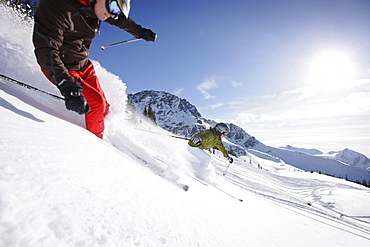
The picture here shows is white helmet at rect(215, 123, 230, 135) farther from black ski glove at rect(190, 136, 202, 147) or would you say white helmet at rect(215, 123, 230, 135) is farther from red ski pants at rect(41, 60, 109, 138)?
red ski pants at rect(41, 60, 109, 138)

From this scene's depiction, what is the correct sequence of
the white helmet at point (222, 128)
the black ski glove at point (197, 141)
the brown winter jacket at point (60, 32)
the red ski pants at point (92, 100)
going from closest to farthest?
the brown winter jacket at point (60, 32) < the red ski pants at point (92, 100) < the black ski glove at point (197, 141) < the white helmet at point (222, 128)

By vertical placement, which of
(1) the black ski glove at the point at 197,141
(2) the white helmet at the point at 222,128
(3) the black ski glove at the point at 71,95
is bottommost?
(3) the black ski glove at the point at 71,95

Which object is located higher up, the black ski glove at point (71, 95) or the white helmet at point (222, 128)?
the white helmet at point (222, 128)

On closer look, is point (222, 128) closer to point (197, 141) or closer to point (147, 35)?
point (197, 141)

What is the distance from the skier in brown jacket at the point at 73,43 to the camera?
1.89 metres

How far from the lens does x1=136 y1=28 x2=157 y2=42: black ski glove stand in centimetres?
380

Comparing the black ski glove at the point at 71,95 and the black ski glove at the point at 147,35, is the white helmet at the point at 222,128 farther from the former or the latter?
the black ski glove at the point at 71,95

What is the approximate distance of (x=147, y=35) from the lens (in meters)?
3.85

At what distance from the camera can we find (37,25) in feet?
6.17

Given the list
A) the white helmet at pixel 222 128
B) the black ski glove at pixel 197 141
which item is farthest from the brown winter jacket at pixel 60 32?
the white helmet at pixel 222 128

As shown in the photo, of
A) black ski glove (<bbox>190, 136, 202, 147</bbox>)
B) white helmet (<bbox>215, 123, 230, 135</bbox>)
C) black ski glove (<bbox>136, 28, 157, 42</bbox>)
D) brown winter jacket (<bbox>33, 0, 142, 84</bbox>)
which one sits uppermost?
black ski glove (<bbox>136, 28, 157, 42</bbox>)

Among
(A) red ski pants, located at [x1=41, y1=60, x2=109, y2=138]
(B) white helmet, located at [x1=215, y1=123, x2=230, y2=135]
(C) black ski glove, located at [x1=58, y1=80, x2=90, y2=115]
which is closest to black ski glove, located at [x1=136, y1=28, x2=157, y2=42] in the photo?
(A) red ski pants, located at [x1=41, y1=60, x2=109, y2=138]

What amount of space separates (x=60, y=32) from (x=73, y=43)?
17.7 inches

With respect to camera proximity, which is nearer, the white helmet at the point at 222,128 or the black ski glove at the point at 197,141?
the black ski glove at the point at 197,141
